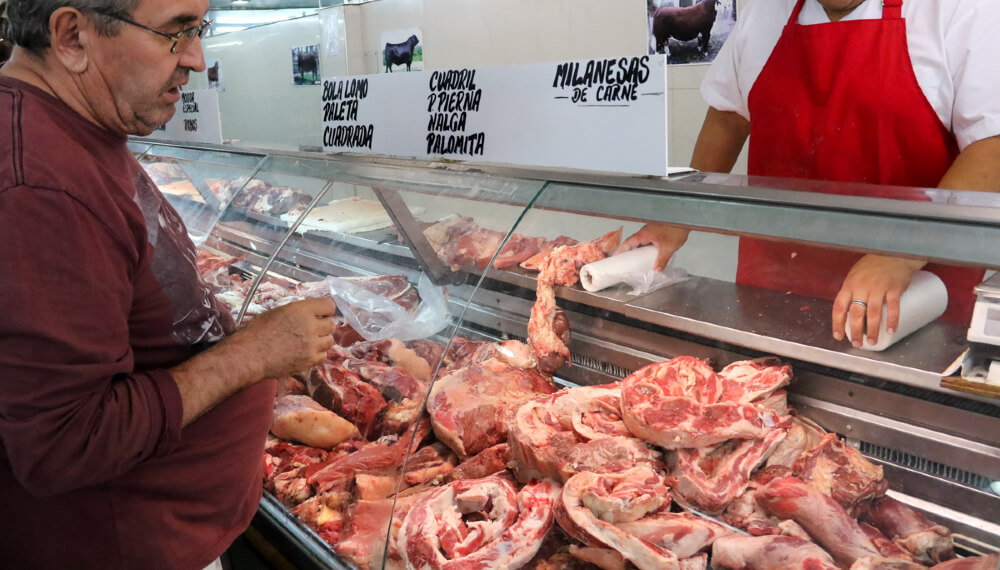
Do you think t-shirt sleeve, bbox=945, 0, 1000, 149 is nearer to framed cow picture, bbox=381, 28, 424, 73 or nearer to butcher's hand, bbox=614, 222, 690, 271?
butcher's hand, bbox=614, 222, 690, 271

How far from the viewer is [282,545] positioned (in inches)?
85.4

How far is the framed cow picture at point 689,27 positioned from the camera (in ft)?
14.8

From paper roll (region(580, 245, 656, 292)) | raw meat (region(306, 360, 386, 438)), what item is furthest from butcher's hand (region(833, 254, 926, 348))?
raw meat (region(306, 360, 386, 438))

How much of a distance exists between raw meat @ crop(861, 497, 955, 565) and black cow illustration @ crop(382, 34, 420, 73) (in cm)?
609

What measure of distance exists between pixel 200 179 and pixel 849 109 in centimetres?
272

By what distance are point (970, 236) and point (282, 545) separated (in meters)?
1.90

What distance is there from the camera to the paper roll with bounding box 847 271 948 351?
153 cm

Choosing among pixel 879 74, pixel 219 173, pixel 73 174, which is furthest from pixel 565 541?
pixel 219 173

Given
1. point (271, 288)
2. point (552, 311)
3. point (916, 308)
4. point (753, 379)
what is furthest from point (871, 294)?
point (271, 288)

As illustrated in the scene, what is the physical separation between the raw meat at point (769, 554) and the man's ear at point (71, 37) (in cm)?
167

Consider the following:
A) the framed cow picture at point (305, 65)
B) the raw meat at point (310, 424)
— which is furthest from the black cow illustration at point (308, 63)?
the raw meat at point (310, 424)

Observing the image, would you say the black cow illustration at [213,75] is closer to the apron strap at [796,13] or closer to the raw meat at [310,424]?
the raw meat at [310,424]

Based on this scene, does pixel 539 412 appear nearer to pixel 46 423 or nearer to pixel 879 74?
pixel 46 423

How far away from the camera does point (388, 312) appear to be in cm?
236
